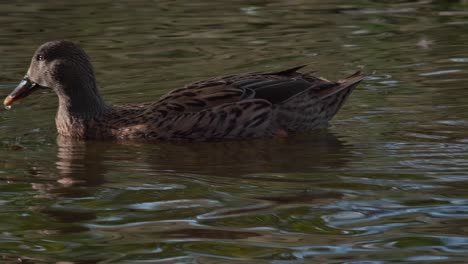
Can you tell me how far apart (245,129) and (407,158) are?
77.0 inches

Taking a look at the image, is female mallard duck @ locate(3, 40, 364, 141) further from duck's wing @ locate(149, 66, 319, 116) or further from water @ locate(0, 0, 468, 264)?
water @ locate(0, 0, 468, 264)

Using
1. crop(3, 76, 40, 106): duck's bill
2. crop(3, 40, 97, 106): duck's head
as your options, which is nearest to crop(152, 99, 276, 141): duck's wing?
crop(3, 40, 97, 106): duck's head

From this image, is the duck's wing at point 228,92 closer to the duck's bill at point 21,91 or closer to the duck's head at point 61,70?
the duck's head at point 61,70

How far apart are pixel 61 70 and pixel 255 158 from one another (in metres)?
2.48

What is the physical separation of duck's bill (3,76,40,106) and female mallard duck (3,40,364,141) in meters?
0.44

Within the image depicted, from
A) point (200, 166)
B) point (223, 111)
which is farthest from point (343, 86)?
point (200, 166)

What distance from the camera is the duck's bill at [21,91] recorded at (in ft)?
36.8

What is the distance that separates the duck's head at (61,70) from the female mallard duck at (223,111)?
207mm

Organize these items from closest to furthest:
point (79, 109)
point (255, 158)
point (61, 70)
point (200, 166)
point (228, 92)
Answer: point (200, 166) → point (255, 158) → point (228, 92) → point (79, 109) → point (61, 70)

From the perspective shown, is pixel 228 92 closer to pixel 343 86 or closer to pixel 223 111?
pixel 223 111

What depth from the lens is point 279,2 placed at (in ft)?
57.0

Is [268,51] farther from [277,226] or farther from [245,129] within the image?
[277,226]

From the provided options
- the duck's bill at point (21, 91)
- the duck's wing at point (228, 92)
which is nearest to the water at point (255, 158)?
the duck's bill at point (21, 91)

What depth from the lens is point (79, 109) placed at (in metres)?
11.1
